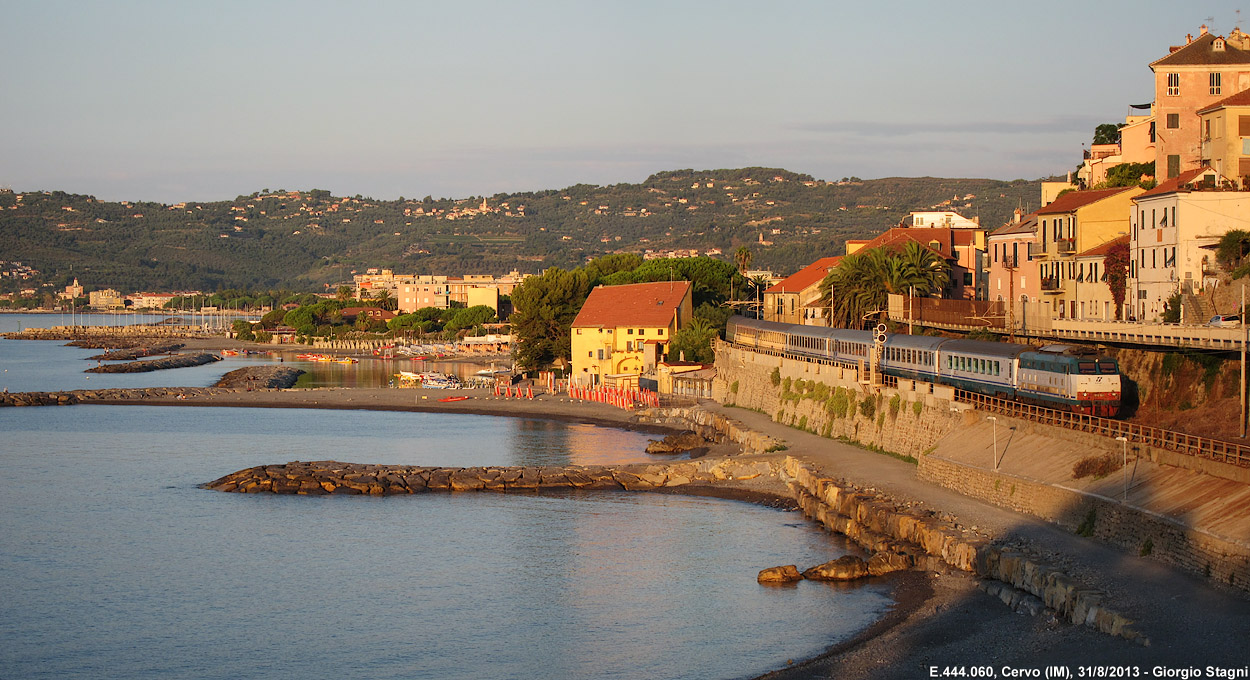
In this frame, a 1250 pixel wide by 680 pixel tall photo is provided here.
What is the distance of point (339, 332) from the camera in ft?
478

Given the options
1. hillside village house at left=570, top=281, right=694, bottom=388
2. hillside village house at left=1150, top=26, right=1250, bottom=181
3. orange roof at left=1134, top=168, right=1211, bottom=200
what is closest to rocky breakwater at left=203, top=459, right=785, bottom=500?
orange roof at left=1134, top=168, right=1211, bottom=200

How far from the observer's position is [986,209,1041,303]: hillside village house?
49.1m

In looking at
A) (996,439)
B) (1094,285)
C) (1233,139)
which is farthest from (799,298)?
(996,439)

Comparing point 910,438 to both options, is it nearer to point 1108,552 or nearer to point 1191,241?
point 1191,241

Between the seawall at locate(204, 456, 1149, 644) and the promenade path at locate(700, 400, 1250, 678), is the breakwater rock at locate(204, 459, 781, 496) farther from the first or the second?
the promenade path at locate(700, 400, 1250, 678)

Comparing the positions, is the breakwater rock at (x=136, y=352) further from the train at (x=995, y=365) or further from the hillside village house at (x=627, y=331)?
the train at (x=995, y=365)

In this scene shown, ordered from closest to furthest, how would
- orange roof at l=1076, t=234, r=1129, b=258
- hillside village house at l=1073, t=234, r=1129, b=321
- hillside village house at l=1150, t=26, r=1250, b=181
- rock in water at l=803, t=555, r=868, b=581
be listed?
rock in water at l=803, t=555, r=868, b=581 → orange roof at l=1076, t=234, r=1129, b=258 → hillside village house at l=1073, t=234, r=1129, b=321 → hillside village house at l=1150, t=26, r=1250, b=181

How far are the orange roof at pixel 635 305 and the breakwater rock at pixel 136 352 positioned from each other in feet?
232

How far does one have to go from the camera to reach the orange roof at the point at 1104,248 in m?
42.1

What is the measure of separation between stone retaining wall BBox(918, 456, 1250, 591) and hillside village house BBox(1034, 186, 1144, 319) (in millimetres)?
18654

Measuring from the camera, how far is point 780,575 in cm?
2467

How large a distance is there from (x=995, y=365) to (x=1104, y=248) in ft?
38.8

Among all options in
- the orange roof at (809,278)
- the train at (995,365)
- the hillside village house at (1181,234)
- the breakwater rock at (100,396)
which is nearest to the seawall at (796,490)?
the train at (995,365)

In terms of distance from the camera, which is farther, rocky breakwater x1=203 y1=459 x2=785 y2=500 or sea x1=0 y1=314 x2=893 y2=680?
rocky breakwater x1=203 y1=459 x2=785 y2=500
